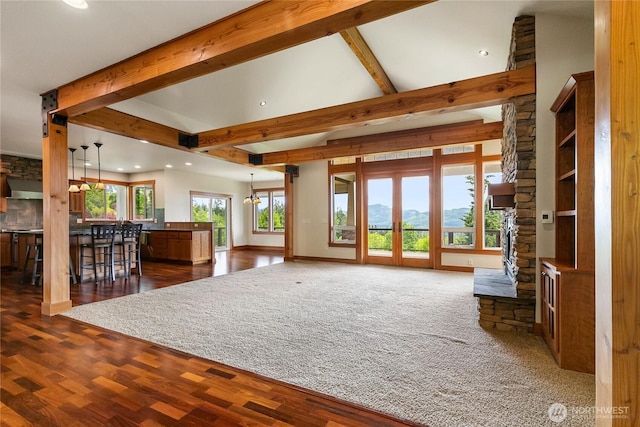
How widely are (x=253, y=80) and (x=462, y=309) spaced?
4541mm

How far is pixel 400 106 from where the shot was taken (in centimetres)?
358

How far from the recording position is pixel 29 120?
14.8 feet

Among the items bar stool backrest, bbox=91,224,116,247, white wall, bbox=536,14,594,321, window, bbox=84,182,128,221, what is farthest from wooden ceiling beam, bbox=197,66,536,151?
window, bbox=84,182,128,221

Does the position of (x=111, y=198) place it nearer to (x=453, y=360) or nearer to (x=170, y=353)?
(x=170, y=353)

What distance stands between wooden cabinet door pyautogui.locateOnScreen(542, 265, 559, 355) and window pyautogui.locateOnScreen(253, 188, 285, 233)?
855cm

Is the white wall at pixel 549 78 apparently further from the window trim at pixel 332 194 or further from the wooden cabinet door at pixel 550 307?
the window trim at pixel 332 194

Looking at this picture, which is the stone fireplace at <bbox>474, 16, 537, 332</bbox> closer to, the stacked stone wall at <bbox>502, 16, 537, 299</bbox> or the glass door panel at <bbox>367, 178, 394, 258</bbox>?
the stacked stone wall at <bbox>502, 16, 537, 299</bbox>

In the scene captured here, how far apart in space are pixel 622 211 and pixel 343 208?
6847 millimetres

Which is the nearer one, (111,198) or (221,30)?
(221,30)

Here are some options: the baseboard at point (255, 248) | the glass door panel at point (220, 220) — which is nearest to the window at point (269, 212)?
the baseboard at point (255, 248)

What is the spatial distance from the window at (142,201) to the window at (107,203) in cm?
29

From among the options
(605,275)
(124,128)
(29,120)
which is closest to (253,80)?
(124,128)

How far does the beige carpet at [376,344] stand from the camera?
183 cm

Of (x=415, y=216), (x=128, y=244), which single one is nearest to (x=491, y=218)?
(x=415, y=216)
